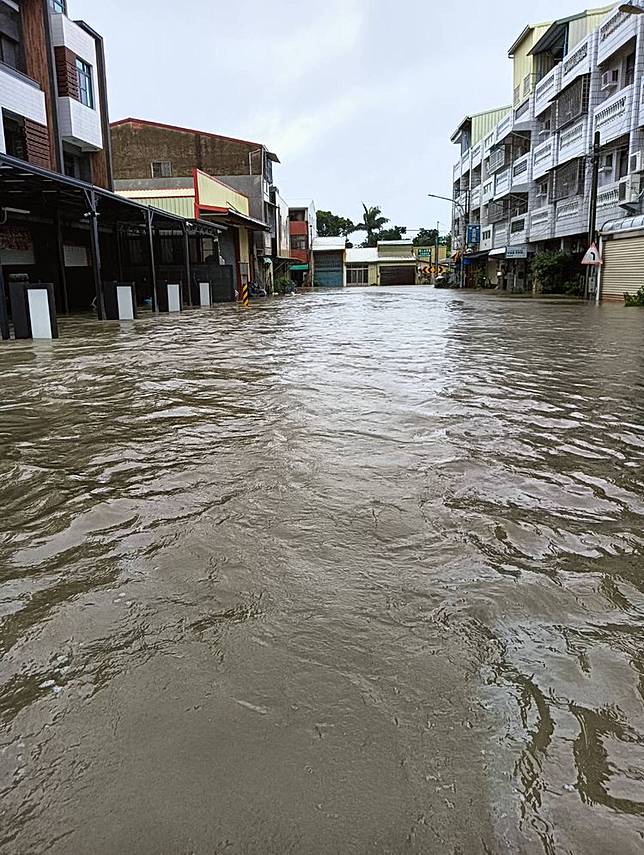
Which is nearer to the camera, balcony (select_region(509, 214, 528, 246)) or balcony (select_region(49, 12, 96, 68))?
balcony (select_region(49, 12, 96, 68))

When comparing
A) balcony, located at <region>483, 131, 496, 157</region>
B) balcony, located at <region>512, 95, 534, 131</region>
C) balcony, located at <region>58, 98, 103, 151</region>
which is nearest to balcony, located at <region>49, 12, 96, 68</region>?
balcony, located at <region>58, 98, 103, 151</region>

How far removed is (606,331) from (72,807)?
15859 millimetres

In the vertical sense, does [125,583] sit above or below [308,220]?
below

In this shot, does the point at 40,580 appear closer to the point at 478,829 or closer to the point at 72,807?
the point at 72,807

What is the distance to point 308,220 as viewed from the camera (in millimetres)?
70875

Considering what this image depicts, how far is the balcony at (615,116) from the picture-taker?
2702 cm

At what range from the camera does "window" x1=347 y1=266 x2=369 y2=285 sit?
7912cm

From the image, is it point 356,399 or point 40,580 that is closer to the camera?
point 40,580

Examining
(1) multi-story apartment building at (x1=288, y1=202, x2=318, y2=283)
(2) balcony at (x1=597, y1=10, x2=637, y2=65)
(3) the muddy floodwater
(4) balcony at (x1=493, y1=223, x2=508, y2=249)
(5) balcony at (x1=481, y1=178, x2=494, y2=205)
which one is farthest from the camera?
(1) multi-story apartment building at (x1=288, y1=202, x2=318, y2=283)

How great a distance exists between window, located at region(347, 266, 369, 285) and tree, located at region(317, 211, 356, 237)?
16730mm

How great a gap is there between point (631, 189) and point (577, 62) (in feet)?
32.1

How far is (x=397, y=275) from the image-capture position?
3164 inches

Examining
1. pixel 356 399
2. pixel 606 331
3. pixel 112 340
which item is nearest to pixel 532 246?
→ pixel 606 331

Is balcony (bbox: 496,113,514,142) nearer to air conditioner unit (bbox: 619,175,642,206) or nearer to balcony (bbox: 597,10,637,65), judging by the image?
balcony (bbox: 597,10,637,65)
